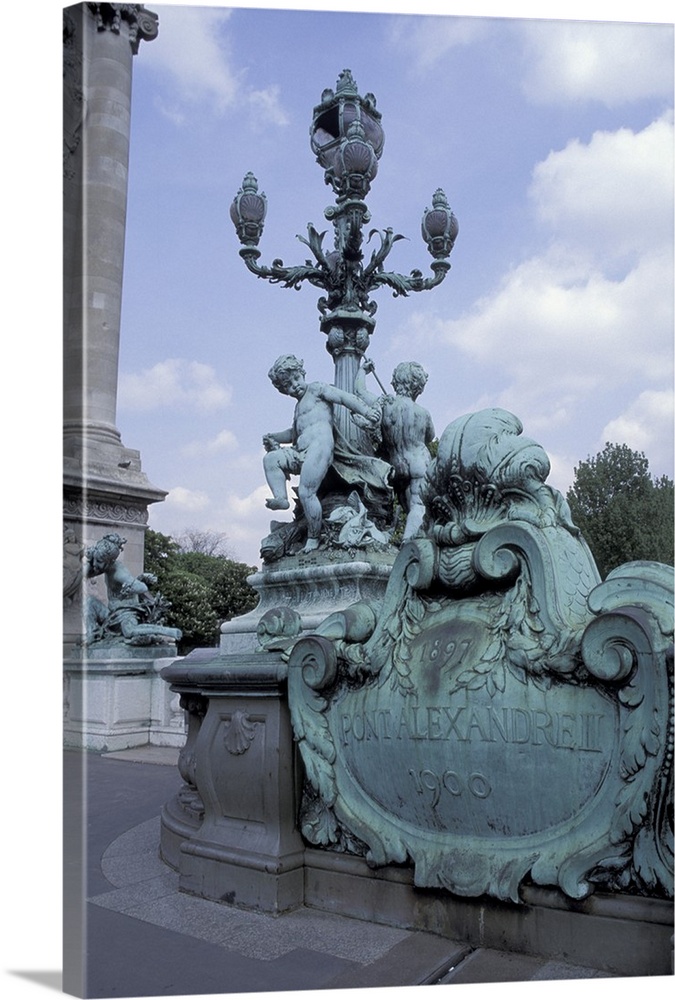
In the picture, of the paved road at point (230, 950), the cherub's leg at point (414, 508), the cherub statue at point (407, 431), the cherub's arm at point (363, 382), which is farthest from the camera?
the cherub's arm at point (363, 382)

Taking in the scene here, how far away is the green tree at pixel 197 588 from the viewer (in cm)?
2645

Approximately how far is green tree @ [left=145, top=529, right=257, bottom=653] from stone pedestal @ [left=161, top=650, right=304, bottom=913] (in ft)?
56.6

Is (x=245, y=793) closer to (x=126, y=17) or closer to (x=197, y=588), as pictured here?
(x=126, y=17)

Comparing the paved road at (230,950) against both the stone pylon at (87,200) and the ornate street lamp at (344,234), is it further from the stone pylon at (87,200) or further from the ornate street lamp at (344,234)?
the ornate street lamp at (344,234)

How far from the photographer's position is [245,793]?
3975mm

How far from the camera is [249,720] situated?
4.06 meters

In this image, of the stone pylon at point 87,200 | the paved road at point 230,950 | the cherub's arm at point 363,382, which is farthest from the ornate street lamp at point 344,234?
the paved road at point 230,950

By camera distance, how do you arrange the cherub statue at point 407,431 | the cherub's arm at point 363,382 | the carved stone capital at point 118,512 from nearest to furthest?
the cherub statue at point 407,431
the cherub's arm at point 363,382
the carved stone capital at point 118,512

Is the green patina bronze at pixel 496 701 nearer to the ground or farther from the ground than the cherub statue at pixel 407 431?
nearer to the ground

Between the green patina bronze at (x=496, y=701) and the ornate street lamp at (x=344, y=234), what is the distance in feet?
21.2

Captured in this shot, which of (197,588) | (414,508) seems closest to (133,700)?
(414,508)

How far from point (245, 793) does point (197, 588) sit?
2369 cm

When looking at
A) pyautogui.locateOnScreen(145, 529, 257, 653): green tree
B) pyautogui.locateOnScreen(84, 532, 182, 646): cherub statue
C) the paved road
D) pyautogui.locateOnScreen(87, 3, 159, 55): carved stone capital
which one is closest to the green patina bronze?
the paved road
